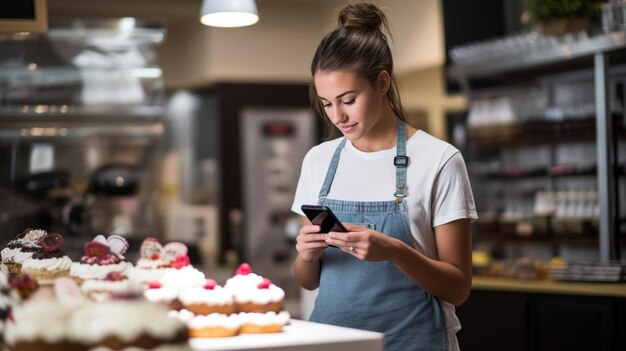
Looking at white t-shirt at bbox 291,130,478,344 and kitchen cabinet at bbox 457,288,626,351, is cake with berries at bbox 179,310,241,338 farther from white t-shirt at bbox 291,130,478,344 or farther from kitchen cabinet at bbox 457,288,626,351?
kitchen cabinet at bbox 457,288,626,351

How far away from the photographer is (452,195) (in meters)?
2.45

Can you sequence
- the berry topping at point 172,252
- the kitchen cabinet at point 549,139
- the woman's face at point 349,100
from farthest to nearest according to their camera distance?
1. the kitchen cabinet at point 549,139
2. the berry topping at point 172,252
3. the woman's face at point 349,100

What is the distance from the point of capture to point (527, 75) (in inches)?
275

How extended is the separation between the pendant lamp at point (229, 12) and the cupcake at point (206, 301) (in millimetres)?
1807

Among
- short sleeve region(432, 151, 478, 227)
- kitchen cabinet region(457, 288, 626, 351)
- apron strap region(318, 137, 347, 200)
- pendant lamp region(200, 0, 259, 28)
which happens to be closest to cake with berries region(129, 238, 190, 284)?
apron strap region(318, 137, 347, 200)

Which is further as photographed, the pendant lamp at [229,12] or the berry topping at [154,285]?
the pendant lamp at [229,12]

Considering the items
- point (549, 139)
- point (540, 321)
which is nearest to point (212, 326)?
point (540, 321)

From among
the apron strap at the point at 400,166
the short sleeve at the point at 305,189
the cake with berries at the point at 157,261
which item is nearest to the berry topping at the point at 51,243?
the cake with berries at the point at 157,261

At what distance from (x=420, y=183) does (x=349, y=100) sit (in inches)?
11.4

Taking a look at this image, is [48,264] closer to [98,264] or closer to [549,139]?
[98,264]

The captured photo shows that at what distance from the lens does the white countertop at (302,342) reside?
2070 millimetres

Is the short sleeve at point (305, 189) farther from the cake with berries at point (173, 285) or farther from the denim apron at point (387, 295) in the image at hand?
the cake with berries at point (173, 285)

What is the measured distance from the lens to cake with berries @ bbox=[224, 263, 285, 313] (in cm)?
239

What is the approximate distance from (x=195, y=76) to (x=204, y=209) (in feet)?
4.64
